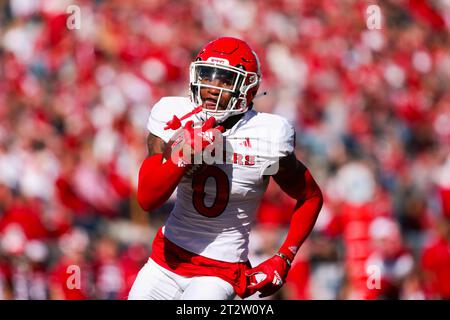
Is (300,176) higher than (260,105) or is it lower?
lower

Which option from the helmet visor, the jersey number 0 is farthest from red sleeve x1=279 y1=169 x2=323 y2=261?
the helmet visor

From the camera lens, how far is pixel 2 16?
45.8 feet

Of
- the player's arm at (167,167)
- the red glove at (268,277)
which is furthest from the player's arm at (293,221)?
the player's arm at (167,167)

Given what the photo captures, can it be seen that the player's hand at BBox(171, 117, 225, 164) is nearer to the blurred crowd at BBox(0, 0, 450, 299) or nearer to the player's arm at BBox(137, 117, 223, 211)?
the player's arm at BBox(137, 117, 223, 211)

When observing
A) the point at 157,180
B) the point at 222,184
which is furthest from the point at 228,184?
the point at 157,180

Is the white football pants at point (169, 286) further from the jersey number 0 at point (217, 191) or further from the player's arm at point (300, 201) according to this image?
the player's arm at point (300, 201)

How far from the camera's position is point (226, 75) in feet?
15.3

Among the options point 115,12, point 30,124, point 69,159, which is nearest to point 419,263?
point 69,159

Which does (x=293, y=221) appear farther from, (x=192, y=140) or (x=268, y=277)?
(x=192, y=140)

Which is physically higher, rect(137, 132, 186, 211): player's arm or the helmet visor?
→ the helmet visor

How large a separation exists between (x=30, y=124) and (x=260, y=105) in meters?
2.61

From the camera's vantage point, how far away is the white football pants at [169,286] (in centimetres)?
456

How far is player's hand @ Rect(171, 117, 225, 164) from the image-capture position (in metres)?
4.27
